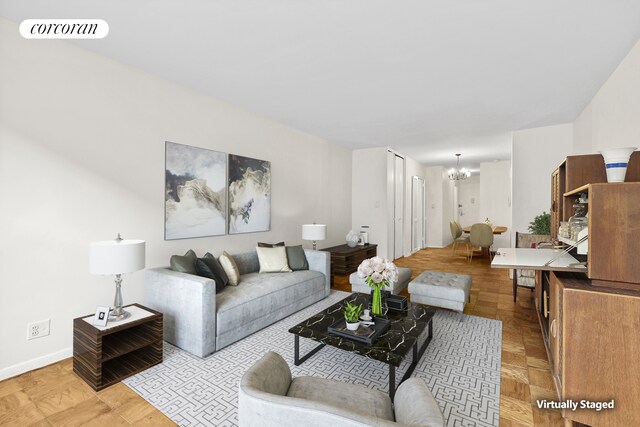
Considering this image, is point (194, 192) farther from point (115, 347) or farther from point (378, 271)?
point (378, 271)

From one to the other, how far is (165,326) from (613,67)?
4.82 meters

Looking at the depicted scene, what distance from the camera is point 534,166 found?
192 inches

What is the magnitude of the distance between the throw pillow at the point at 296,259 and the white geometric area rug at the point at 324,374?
982mm

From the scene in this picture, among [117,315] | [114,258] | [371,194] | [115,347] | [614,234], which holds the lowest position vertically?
[115,347]

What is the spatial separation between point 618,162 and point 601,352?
1.05 m

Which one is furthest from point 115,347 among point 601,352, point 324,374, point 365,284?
point 601,352

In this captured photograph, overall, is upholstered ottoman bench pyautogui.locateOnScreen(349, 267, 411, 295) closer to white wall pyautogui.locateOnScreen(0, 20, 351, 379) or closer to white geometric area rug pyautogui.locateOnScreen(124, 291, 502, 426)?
white geometric area rug pyautogui.locateOnScreen(124, 291, 502, 426)

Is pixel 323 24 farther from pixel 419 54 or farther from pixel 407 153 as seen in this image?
pixel 407 153

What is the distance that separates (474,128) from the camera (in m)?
4.85

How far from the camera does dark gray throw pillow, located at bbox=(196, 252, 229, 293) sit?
9.35ft

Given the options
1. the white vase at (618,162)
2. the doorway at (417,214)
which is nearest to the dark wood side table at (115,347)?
the white vase at (618,162)

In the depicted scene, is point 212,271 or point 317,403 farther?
point 212,271

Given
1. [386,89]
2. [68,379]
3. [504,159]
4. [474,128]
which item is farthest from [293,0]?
[504,159]

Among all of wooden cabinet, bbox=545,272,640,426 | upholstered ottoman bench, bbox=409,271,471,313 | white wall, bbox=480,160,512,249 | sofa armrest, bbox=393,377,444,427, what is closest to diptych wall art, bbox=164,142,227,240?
upholstered ottoman bench, bbox=409,271,471,313
